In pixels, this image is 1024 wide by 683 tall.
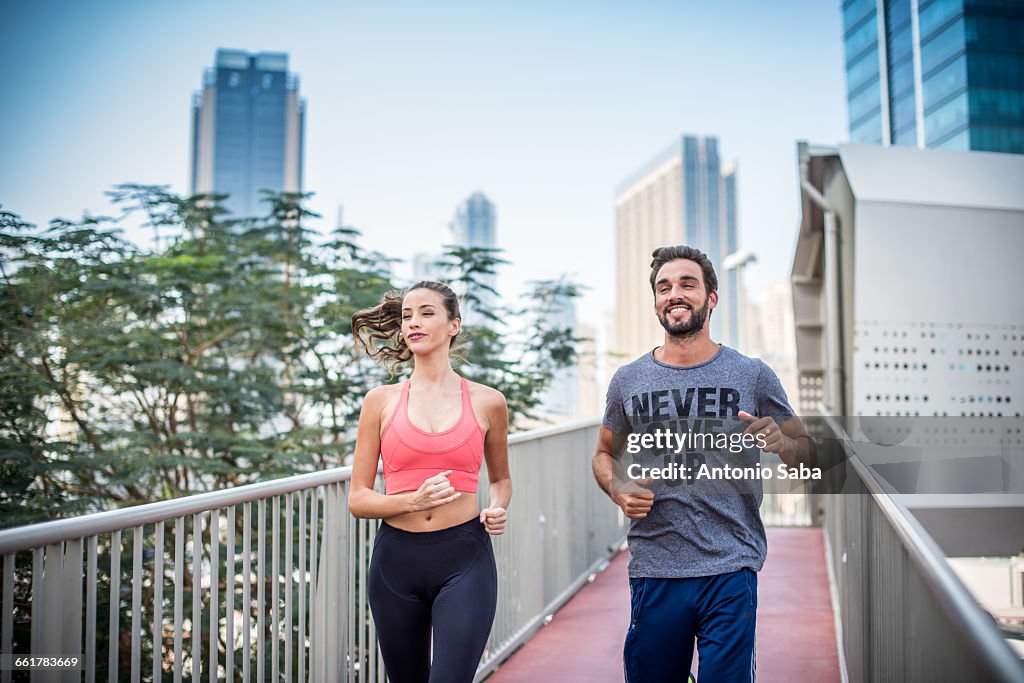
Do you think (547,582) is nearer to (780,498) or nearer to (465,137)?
(780,498)

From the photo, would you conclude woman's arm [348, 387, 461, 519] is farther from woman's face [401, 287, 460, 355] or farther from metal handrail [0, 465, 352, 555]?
metal handrail [0, 465, 352, 555]

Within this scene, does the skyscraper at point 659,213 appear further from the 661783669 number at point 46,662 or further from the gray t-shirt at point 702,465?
the 661783669 number at point 46,662

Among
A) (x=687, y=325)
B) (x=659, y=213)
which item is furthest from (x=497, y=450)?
(x=659, y=213)

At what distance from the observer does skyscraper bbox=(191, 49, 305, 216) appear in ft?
457

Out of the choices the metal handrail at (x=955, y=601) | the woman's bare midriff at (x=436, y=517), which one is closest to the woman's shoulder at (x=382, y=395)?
the woman's bare midriff at (x=436, y=517)

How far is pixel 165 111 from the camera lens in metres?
59.9

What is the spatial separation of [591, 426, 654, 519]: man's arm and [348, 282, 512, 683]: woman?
342 mm

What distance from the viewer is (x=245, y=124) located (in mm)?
140500

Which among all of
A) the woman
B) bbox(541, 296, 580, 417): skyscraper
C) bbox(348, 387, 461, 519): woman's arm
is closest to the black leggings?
the woman

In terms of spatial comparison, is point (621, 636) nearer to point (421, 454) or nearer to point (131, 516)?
point (421, 454)

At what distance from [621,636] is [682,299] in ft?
10.3

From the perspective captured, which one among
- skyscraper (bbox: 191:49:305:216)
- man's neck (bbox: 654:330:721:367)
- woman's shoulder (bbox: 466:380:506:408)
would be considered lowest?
woman's shoulder (bbox: 466:380:506:408)

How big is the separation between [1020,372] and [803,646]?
4661 millimetres

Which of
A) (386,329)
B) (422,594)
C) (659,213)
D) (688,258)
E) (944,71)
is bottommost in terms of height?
(422,594)
